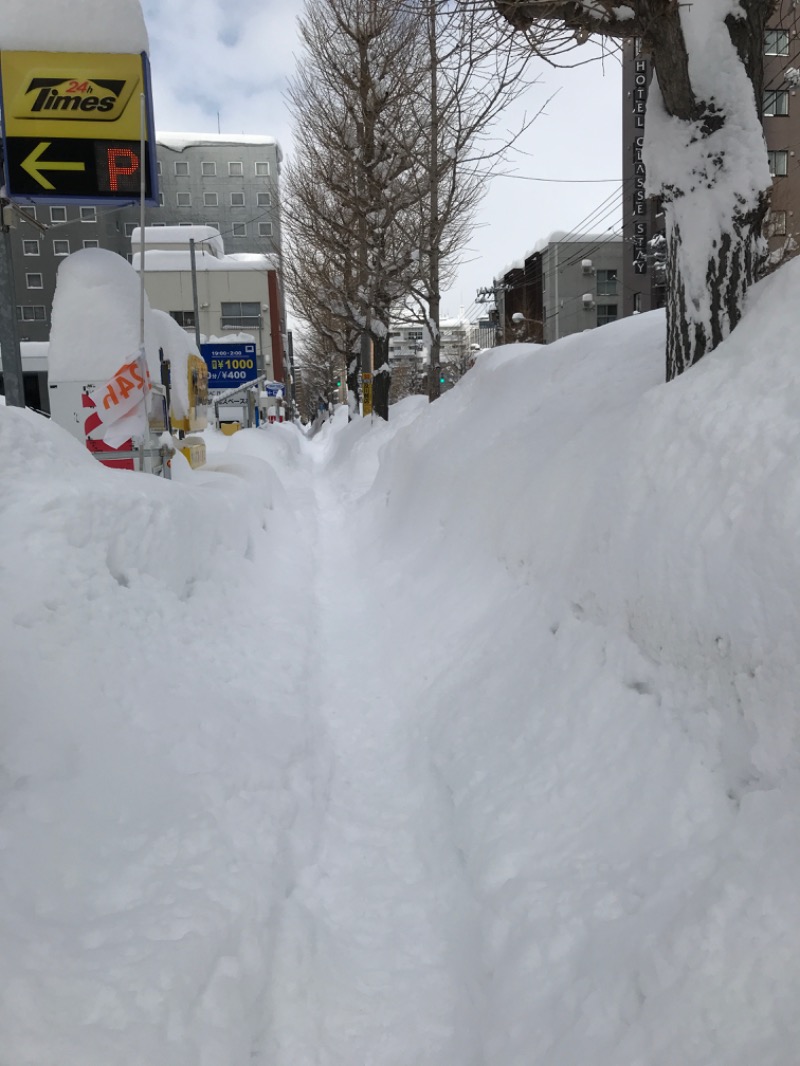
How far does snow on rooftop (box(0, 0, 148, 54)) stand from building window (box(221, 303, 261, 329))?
164 ft

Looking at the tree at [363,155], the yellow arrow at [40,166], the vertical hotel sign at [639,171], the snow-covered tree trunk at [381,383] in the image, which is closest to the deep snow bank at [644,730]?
the yellow arrow at [40,166]

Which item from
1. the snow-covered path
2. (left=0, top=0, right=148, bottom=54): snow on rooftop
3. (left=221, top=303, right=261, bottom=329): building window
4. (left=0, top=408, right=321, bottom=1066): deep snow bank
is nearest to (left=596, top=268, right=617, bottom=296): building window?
(left=221, top=303, right=261, bottom=329): building window

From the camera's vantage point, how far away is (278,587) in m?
7.41

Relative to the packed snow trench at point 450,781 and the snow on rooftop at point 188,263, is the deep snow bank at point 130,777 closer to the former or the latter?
the packed snow trench at point 450,781

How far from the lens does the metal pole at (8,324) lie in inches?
310

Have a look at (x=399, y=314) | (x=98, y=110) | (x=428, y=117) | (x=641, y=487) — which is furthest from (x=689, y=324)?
(x=399, y=314)

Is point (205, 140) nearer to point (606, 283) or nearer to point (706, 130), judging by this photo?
point (606, 283)

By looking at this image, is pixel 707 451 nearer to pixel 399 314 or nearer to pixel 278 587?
pixel 278 587

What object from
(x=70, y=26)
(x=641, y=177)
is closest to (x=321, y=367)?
(x=641, y=177)

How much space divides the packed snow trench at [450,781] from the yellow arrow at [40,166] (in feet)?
15.1

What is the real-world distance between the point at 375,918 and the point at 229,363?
25.4 metres

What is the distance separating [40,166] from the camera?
27.1 feet

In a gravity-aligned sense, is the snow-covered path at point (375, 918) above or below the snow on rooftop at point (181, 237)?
below

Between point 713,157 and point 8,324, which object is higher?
point 713,157
